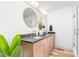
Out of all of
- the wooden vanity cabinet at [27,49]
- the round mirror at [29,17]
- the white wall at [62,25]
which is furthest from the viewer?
the white wall at [62,25]

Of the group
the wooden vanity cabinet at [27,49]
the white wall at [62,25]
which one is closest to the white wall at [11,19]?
the wooden vanity cabinet at [27,49]

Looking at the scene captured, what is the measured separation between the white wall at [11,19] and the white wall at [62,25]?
243 centimetres

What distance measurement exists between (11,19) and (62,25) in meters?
3.19

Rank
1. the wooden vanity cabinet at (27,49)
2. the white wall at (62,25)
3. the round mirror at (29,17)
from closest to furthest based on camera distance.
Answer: the wooden vanity cabinet at (27,49) < the round mirror at (29,17) < the white wall at (62,25)

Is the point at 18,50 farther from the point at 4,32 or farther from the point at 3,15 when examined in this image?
the point at 3,15

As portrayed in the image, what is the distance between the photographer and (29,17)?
11.0 feet

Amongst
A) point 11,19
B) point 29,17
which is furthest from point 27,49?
point 29,17

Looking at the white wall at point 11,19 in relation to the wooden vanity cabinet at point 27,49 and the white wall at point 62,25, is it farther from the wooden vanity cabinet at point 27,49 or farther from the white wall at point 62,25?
the white wall at point 62,25

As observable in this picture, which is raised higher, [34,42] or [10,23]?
[10,23]

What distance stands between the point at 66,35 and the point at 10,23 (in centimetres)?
333

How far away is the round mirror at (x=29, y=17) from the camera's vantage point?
3.10 meters

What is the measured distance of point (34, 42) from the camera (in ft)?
7.33

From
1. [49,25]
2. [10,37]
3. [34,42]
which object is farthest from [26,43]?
[49,25]

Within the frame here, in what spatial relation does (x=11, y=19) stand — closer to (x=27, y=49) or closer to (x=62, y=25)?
(x=27, y=49)
